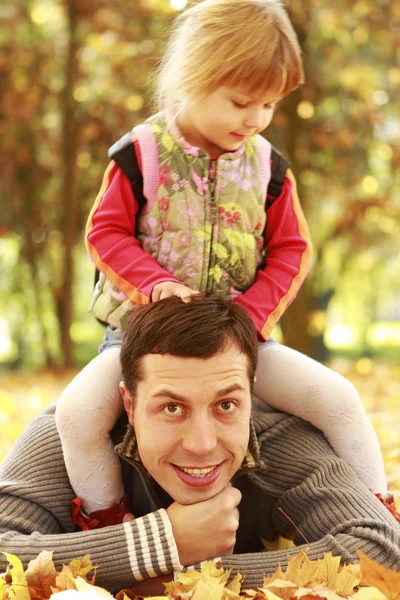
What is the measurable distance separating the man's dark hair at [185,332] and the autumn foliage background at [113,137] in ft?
17.2

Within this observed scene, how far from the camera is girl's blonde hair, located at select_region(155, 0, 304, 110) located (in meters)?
2.61

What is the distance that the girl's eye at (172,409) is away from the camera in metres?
2.42

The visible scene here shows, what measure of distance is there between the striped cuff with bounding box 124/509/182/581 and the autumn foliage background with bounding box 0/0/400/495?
5.31 metres

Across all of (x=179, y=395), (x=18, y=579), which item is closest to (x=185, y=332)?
(x=179, y=395)

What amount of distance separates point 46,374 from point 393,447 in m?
7.06

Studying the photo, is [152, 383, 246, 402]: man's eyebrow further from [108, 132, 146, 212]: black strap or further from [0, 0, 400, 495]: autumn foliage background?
[0, 0, 400, 495]: autumn foliage background

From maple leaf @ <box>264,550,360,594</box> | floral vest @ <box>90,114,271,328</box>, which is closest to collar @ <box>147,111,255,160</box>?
floral vest @ <box>90,114,271,328</box>

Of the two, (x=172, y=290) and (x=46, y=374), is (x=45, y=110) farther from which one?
(x=172, y=290)

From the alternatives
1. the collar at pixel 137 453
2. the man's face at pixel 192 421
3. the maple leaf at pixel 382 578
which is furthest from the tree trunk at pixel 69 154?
the maple leaf at pixel 382 578

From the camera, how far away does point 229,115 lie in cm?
268

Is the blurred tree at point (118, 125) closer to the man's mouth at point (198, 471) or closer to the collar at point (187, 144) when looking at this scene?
the collar at point (187, 144)

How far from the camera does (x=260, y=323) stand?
2803 millimetres

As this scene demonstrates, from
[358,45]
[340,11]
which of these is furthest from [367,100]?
[340,11]

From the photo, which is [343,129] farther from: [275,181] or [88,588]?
[88,588]
